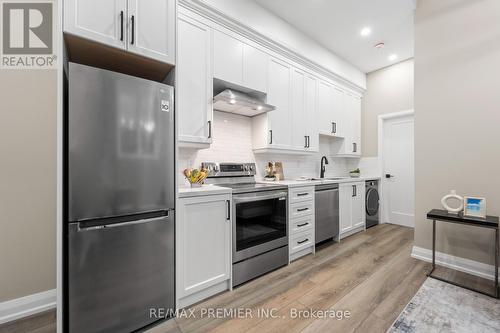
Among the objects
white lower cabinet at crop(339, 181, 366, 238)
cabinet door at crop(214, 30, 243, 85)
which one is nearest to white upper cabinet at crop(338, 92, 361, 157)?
white lower cabinet at crop(339, 181, 366, 238)

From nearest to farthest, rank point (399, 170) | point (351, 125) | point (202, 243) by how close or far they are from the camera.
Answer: point (202, 243), point (399, 170), point (351, 125)

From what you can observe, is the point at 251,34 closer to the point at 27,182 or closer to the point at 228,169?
the point at 228,169

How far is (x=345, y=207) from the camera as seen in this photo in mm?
3463

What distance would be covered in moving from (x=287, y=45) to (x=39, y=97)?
2.87m

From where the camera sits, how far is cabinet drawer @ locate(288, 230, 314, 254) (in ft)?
8.62

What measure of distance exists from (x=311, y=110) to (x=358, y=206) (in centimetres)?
188

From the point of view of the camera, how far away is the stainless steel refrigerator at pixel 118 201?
1.29m

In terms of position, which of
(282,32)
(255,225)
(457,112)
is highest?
(282,32)

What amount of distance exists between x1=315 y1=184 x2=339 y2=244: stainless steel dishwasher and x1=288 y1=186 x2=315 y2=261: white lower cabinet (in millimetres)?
151

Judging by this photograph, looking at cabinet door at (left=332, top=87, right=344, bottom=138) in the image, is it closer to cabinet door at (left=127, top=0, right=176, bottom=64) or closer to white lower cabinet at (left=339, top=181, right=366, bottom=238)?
white lower cabinet at (left=339, top=181, right=366, bottom=238)

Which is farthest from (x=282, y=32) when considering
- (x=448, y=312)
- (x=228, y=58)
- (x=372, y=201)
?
(x=448, y=312)

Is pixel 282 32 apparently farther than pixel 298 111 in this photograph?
No

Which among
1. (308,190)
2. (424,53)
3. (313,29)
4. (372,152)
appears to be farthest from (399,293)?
(313,29)

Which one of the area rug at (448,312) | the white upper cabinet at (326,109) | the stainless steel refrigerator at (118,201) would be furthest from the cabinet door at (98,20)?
the white upper cabinet at (326,109)
